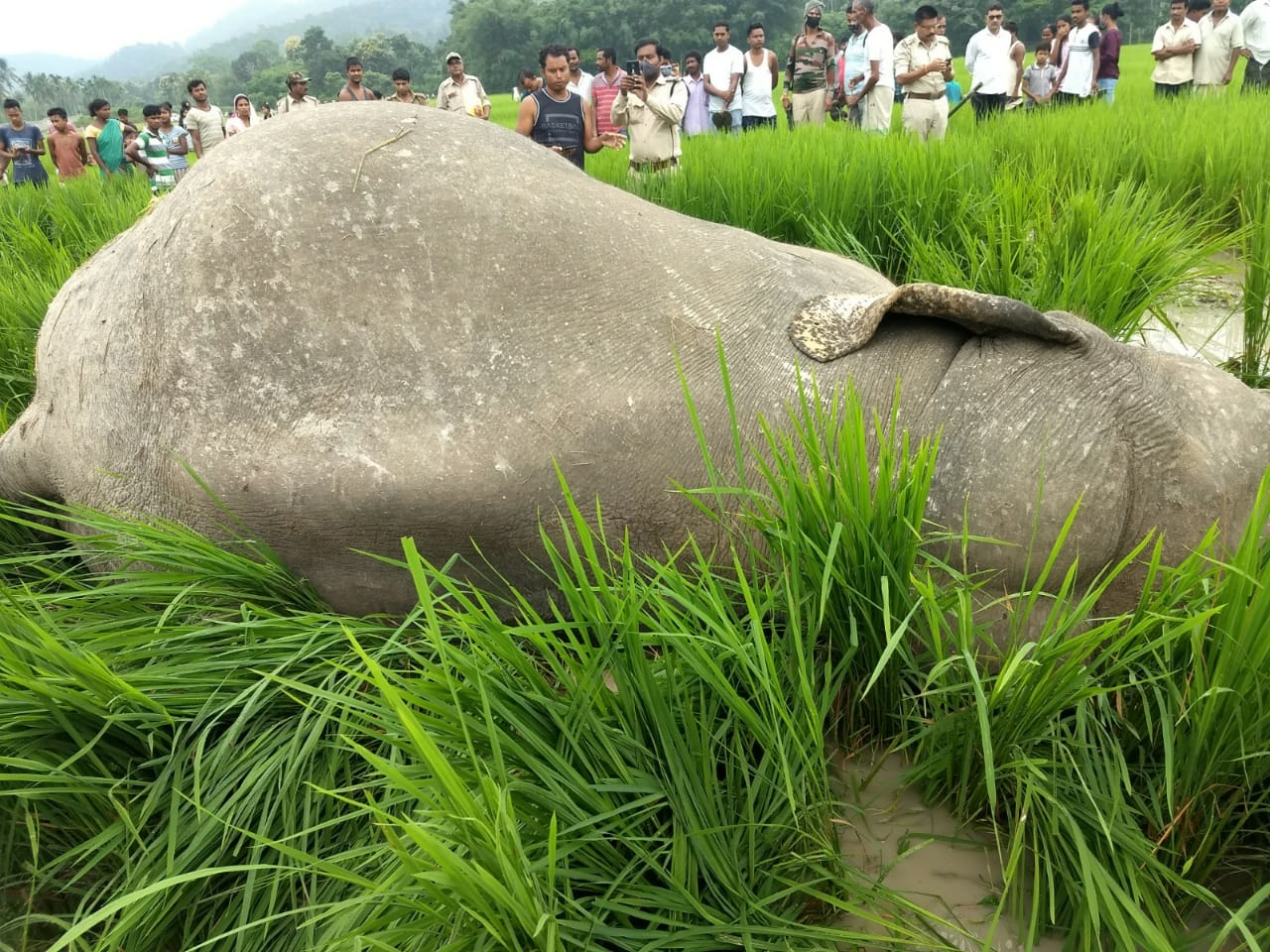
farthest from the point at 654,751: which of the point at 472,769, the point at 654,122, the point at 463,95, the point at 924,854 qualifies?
the point at 463,95

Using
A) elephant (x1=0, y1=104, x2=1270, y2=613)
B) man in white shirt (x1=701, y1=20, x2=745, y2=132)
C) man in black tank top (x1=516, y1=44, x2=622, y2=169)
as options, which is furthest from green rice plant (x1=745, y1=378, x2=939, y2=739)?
man in white shirt (x1=701, y1=20, x2=745, y2=132)

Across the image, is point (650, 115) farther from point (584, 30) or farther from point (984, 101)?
point (584, 30)

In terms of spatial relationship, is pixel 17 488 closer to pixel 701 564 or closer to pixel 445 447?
pixel 445 447

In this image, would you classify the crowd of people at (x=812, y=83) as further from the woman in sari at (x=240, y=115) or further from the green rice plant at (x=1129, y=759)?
the green rice plant at (x=1129, y=759)

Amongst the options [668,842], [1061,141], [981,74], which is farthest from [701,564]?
[981,74]

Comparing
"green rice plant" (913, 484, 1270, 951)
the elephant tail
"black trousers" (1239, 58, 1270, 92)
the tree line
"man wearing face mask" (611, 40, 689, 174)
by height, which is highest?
the tree line

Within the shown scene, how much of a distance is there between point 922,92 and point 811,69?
1.28 meters

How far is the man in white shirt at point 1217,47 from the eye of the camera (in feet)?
25.2

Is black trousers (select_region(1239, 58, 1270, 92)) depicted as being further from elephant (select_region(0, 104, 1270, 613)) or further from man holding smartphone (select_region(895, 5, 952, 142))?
elephant (select_region(0, 104, 1270, 613))

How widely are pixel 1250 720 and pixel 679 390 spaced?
1.03 meters

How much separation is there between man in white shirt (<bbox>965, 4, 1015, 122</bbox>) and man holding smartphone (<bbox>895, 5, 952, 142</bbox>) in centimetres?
113

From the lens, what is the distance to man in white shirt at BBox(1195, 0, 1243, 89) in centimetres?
770

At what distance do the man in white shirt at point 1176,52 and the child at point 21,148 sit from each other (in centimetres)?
1086

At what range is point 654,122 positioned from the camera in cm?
555
